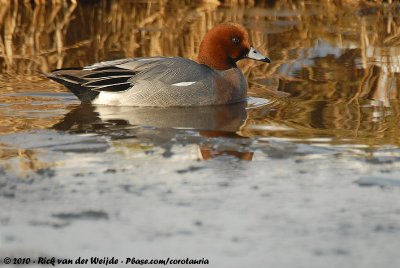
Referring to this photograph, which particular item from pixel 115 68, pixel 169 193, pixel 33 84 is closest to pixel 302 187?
pixel 169 193

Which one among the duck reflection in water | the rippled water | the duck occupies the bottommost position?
the duck reflection in water

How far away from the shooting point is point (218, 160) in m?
6.18

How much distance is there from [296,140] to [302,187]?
1.10 m

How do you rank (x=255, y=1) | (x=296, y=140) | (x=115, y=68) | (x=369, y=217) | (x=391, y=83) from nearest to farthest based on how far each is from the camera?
1. (x=369, y=217)
2. (x=296, y=140)
3. (x=115, y=68)
4. (x=391, y=83)
5. (x=255, y=1)

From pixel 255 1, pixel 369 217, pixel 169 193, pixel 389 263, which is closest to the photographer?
pixel 389 263

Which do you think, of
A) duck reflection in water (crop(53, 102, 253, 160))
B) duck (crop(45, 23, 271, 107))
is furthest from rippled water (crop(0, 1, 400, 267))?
duck (crop(45, 23, 271, 107))

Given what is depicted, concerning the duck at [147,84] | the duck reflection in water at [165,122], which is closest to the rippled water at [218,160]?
the duck reflection in water at [165,122]

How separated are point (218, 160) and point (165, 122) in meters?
1.31

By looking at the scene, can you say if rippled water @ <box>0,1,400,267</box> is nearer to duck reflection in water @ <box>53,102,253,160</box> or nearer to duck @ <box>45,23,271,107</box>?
duck reflection in water @ <box>53,102,253,160</box>

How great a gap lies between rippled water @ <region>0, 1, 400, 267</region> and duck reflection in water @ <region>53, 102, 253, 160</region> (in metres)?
0.02

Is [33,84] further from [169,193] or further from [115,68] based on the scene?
[169,193]

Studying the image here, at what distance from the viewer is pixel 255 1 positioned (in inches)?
512

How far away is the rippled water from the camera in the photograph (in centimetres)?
482

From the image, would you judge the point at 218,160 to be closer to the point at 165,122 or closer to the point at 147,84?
the point at 165,122
